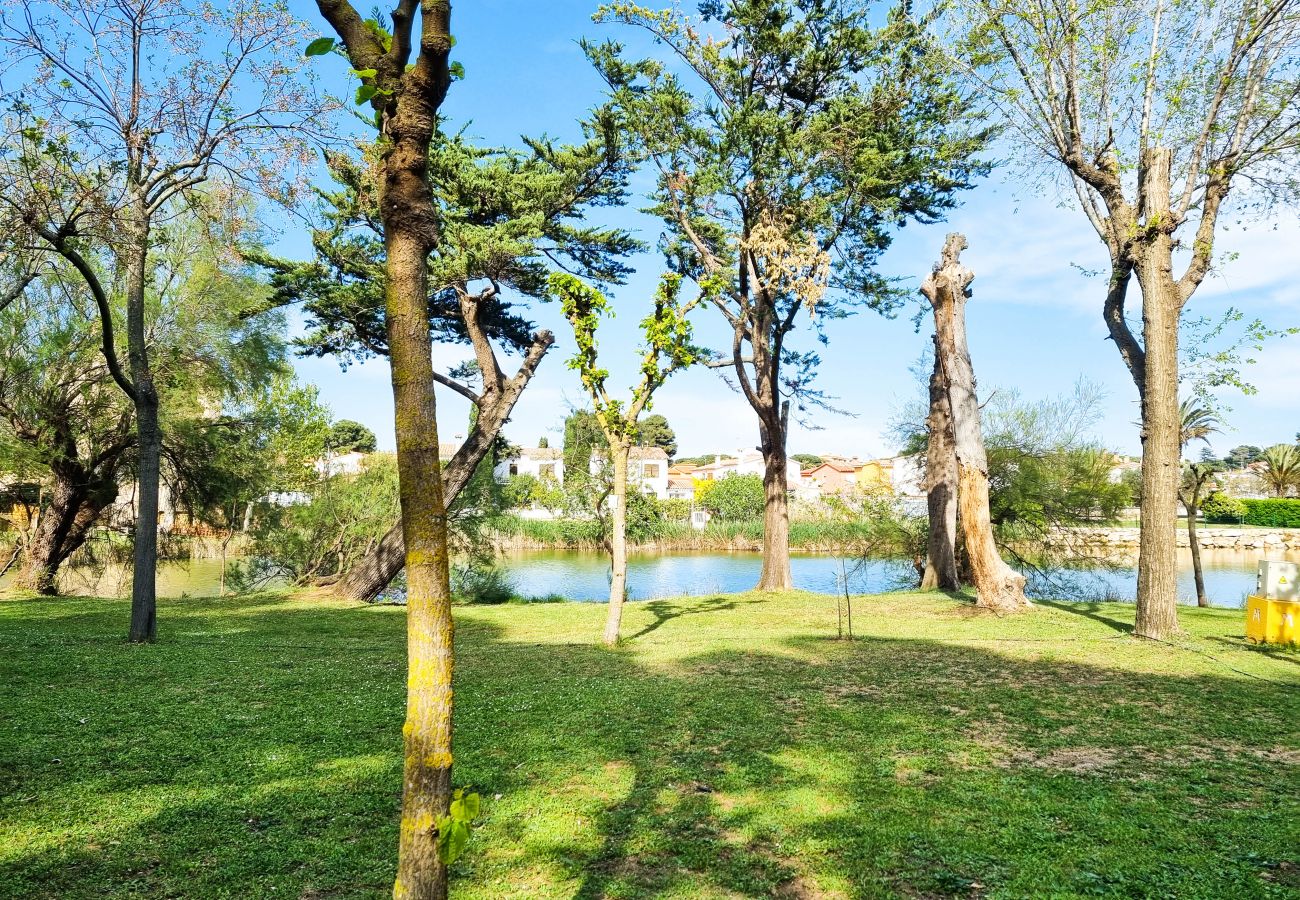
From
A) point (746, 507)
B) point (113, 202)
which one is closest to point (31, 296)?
point (113, 202)

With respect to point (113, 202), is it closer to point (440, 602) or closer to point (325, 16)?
point (325, 16)

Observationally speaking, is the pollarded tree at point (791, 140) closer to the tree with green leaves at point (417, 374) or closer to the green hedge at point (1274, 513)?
the tree with green leaves at point (417, 374)

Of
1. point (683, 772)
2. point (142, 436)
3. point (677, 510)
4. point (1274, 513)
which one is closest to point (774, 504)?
point (142, 436)

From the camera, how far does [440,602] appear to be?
6.85ft

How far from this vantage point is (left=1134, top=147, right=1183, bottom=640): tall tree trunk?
9883mm

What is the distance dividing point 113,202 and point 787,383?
13226 millimetres

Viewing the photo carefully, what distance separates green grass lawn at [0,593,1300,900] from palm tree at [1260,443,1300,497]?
5784 cm

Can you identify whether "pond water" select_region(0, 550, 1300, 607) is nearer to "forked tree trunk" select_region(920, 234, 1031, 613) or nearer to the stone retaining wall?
"forked tree trunk" select_region(920, 234, 1031, 613)

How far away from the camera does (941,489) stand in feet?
55.8

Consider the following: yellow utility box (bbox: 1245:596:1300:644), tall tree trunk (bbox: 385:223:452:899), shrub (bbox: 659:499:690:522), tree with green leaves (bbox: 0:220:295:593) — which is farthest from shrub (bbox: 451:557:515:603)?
tall tree trunk (bbox: 385:223:452:899)

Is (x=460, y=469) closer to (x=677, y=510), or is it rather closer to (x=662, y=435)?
(x=677, y=510)

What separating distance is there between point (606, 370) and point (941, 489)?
9744 mm

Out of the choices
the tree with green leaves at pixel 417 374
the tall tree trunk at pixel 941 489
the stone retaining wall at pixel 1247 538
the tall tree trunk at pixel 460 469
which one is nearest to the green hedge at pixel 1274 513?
the stone retaining wall at pixel 1247 538

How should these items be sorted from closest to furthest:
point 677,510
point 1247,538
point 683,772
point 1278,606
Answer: point 683,772 → point 1278,606 → point 677,510 → point 1247,538
